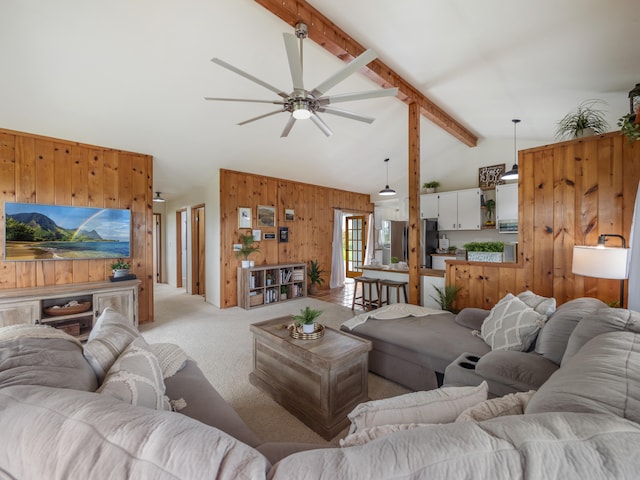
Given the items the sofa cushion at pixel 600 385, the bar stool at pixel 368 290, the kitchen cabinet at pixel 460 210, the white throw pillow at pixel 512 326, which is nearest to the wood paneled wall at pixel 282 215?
the bar stool at pixel 368 290

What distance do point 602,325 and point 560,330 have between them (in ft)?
1.28

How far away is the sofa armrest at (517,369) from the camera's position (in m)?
1.49

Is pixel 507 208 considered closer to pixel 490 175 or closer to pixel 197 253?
pixel 490 175

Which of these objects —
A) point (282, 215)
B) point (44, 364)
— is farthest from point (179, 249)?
point (44, 364)

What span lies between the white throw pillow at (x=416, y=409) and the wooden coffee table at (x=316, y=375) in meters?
0.93

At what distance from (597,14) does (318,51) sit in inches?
87.2

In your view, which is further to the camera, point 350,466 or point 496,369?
point 496,369

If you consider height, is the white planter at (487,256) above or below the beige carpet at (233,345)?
above

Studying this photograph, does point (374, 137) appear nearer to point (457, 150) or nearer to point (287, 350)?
point (457, 150)

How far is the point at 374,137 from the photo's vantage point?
5.05m

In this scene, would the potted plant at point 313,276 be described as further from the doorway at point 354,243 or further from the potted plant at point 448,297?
the potted plant at point 448,297

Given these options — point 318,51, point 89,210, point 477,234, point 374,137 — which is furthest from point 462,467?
point 477,234

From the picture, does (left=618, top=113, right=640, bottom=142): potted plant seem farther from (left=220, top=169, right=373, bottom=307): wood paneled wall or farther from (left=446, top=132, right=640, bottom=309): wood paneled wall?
(left=220, top=169, right=373, bottom=307): wood paneled wall

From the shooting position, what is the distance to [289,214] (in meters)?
6.05
